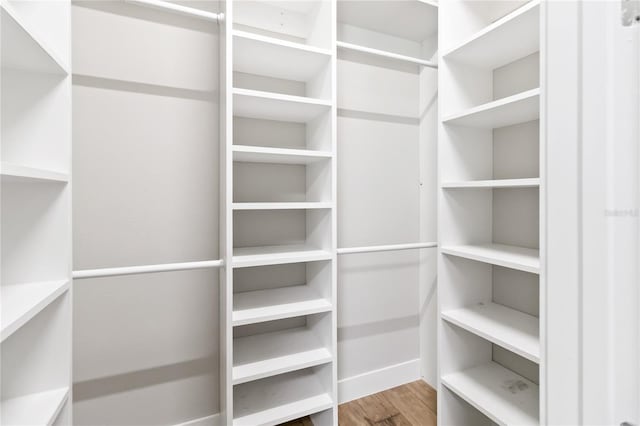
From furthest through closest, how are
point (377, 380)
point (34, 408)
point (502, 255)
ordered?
point (377, 380)
point (502, 255)
point (34, 408)

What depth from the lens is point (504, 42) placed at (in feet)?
3.92

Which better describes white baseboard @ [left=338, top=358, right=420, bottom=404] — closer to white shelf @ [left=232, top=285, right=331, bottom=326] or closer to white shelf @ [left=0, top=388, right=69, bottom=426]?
white shelf @ [left=232, top=285, right=331, bottom=326]

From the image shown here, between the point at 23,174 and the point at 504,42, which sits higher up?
the point at 504,42

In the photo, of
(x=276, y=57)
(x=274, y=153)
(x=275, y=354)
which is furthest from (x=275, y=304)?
(x=276, y=57)

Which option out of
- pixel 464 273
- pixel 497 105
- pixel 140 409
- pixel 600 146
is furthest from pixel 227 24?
pixel 140 409

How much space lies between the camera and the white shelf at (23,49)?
0.58 metres

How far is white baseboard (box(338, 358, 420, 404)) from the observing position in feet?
5.49

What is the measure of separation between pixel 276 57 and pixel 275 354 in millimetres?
1260

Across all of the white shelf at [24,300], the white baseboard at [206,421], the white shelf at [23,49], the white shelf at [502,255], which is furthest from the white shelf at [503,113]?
the white baseboard at [206,421]

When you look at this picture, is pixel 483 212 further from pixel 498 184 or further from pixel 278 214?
pixel 278 214

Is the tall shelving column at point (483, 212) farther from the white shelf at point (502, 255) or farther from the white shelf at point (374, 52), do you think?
the white shelf at point (374, 52)

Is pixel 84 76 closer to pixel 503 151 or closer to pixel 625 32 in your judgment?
pixel 625 32

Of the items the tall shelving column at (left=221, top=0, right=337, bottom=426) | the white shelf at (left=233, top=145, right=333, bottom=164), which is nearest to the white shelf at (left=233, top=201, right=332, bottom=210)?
the tall shelving column at (left=221, top=0, right=337, bottom=426)

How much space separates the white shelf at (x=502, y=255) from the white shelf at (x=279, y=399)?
840 mm
